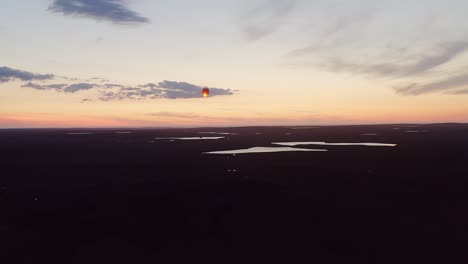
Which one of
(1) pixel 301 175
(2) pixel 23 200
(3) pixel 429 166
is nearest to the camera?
(2) pixel 23 200

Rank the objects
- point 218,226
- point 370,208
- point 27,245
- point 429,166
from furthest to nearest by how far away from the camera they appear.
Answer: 1. point 429,166
2. point 370,208
3. point 218,226
4. point 27,245

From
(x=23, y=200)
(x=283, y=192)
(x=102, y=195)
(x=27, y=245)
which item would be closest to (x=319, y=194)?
(x=283, y=192)

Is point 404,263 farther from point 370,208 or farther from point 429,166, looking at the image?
point 429,166

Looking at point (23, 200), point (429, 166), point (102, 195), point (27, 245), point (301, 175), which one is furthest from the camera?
point (429, 166)

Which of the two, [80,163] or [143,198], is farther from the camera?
[80,163]

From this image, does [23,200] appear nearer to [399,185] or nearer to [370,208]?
[370,208]

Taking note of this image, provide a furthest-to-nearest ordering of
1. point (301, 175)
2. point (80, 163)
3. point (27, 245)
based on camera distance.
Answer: point (80, 163) → point (301, 175) → point (27, 245)

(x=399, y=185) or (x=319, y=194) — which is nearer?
(x=319, y=194)

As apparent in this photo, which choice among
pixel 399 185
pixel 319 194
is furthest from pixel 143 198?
pixel 399 185

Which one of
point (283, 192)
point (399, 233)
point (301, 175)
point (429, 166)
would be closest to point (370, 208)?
point (399, 233)
